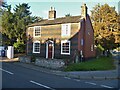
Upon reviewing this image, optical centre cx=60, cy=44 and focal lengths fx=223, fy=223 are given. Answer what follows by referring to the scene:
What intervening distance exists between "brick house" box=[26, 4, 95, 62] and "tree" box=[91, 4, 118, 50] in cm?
1270

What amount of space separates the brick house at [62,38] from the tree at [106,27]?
41.7 feet

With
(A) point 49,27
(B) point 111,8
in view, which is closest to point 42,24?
(A) point 49,27

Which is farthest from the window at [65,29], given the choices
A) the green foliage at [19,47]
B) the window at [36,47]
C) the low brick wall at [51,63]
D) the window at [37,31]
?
the green foliage at [19,47]

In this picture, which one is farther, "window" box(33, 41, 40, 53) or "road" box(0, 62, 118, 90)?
"window" box(33, 41, 40, 53)

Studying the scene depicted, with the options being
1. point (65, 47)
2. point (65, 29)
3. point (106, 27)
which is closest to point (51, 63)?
point (65, 47)

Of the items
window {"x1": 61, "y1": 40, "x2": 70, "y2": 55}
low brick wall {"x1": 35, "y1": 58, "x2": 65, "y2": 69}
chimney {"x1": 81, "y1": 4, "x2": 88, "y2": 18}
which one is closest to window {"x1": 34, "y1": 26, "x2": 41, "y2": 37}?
window {"x1": 61, "y1": 40, "x2": 70, "y2": 55}

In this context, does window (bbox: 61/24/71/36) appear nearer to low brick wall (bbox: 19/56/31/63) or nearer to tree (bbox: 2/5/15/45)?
low brick wall (bbox: 19/56/31/63)

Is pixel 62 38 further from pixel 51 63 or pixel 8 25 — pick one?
pixel 8 25

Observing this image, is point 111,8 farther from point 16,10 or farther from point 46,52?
point 46,52

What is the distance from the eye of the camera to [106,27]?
4847cm

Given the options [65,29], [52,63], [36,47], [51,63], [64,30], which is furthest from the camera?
[36,47]

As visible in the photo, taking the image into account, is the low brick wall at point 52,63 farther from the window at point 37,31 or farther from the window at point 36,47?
the window at point 37,31

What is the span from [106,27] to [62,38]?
810 inches

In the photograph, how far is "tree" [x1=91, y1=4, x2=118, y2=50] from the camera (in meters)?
47.9
